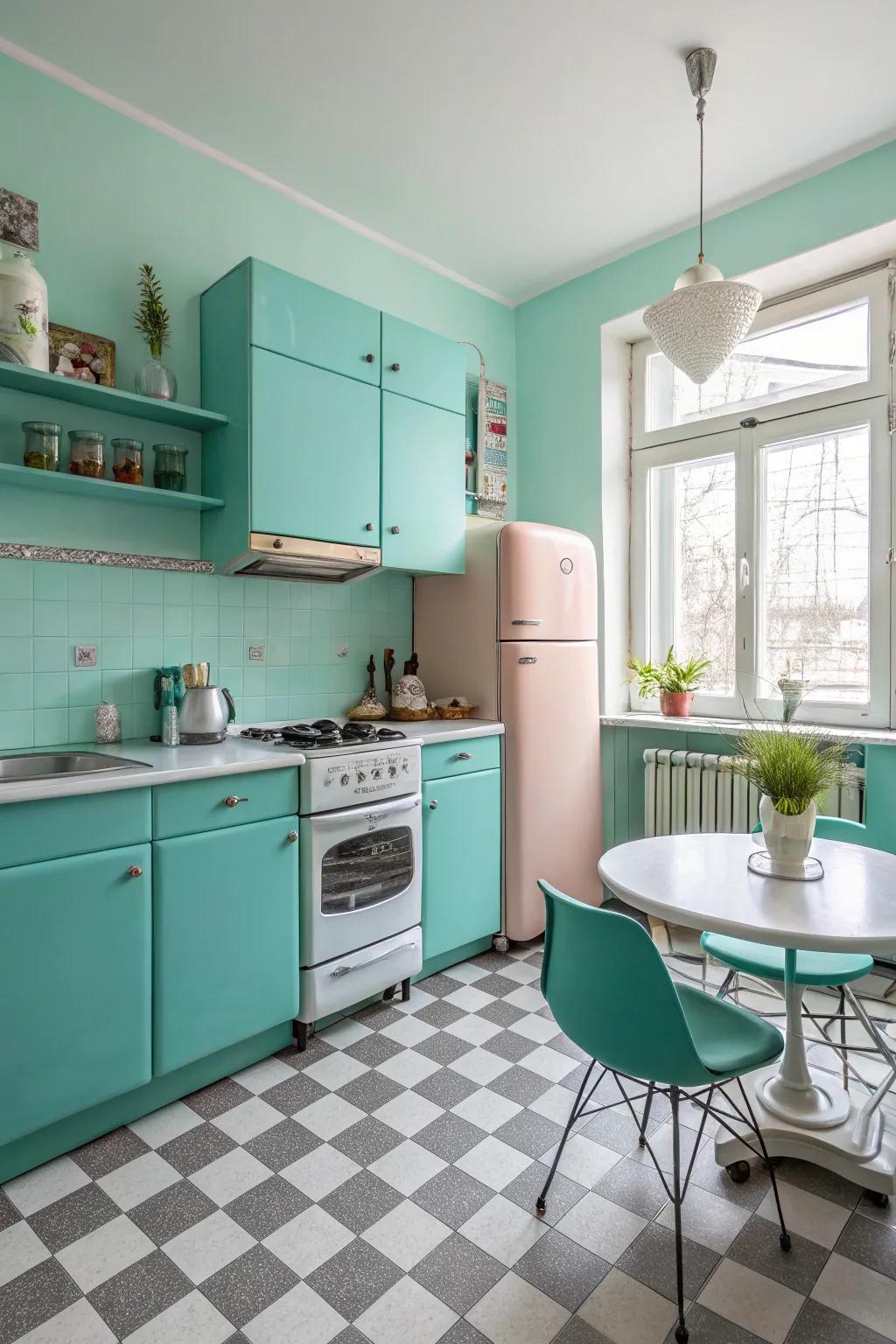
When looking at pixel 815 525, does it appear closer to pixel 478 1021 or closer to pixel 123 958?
pixel 478 1021

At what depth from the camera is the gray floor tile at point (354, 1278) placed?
1.43 meters

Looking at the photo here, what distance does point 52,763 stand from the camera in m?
2.29

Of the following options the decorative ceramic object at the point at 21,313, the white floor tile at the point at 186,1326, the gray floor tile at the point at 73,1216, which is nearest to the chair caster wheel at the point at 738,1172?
the white floor tile at the point at 186,1326

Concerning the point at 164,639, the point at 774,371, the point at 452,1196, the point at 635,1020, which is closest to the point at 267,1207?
the point at 452,1196

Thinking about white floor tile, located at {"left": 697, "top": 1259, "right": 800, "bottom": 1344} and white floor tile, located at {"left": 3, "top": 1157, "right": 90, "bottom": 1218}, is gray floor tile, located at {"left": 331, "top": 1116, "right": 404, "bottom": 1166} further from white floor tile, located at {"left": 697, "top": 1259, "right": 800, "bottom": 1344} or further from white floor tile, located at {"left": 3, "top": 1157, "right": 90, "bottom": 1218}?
white floor tile, located at {"left": 697, "top": 1259, "right": 800, "bottom": 1344}

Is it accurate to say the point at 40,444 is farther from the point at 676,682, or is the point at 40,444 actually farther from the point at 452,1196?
the point at 676,682

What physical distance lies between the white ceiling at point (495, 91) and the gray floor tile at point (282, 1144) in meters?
3.08

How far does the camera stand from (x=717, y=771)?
3.18m

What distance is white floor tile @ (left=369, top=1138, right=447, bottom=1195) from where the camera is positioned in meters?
1.75

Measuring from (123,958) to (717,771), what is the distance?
235 centimetres

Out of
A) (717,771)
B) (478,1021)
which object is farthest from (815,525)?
(478,1021)

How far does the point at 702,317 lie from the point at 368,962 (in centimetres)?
222

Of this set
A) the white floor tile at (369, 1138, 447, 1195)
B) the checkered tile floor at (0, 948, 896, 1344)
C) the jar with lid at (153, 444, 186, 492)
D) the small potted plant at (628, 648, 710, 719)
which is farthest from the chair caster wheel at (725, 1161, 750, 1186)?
the jar with lid at (153, 444, 186, 492)

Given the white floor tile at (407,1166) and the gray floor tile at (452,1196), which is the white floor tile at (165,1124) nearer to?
the white floor tile at (407,1166)
